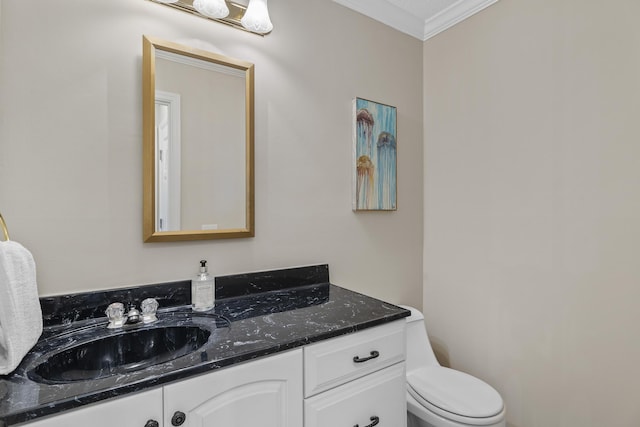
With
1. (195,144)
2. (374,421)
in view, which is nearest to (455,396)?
(374,421)

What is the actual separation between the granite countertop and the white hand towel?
0.13 ft

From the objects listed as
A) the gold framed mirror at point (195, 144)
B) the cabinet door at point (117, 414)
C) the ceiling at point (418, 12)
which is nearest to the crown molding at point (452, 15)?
the ceiling at point (418, 12)

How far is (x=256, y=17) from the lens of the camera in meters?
1.34

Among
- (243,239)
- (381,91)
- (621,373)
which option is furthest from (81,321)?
(621,373)

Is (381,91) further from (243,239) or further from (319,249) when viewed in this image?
(243,239)

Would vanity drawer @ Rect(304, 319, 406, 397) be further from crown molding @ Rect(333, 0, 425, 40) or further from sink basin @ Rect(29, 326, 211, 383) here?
crown molding @ Rect(333, 0, 425, 40)

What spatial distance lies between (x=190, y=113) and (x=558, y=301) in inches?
71.5

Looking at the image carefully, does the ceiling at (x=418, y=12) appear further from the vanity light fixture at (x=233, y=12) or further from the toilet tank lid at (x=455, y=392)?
the toilet tank lid at (x=455, y=392)

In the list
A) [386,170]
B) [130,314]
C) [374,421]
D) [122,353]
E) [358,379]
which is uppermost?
[386,170]

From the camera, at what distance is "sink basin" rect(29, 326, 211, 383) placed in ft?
2.96

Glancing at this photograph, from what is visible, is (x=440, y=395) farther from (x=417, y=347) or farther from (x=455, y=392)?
(x=417, y=347)

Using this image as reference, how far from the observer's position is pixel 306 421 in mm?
978

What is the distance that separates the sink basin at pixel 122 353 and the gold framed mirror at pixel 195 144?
35 cm

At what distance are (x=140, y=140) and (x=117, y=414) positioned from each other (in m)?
0.90
